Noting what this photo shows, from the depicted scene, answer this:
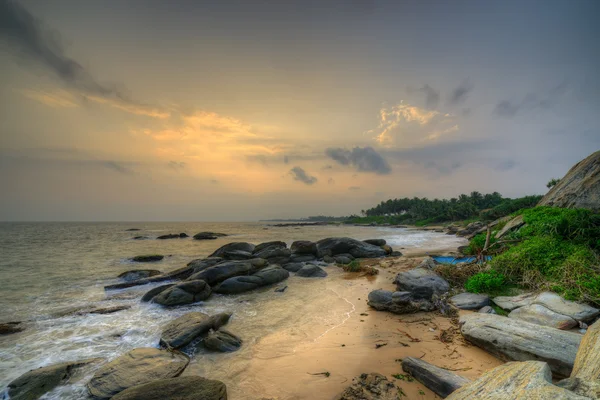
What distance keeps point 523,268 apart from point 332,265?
40.9ft

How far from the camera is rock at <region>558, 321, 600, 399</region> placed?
2.73 m

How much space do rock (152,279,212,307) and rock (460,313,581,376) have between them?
35.9ft

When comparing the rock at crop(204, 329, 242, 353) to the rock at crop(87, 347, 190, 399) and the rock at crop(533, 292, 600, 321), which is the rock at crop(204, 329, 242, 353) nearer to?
the rock at crop(87, 347, 190, 399)

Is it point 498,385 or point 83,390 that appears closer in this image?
point 498,385

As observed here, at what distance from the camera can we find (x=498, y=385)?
321 centimetres

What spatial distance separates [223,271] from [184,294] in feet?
9.18

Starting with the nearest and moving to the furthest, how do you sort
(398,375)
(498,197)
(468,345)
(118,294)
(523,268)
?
(398,375)
(468,345)
(523,268)
(118,294)
(498,197)

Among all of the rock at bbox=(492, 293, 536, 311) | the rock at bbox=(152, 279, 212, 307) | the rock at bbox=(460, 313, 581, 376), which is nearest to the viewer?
the rock at bbox=(460, 313, 581, 376)

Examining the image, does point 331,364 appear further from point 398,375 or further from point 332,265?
point 332,265

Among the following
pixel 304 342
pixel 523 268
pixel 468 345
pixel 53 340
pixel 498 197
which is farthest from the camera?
pixel 498 197

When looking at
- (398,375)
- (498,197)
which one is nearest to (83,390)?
(398,375)

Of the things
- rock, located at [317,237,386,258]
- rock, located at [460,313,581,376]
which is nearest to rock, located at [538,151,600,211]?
rock, located at [460,313,581,376]

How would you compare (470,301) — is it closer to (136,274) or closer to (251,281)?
(251,281)

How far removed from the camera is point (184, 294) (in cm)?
1166
